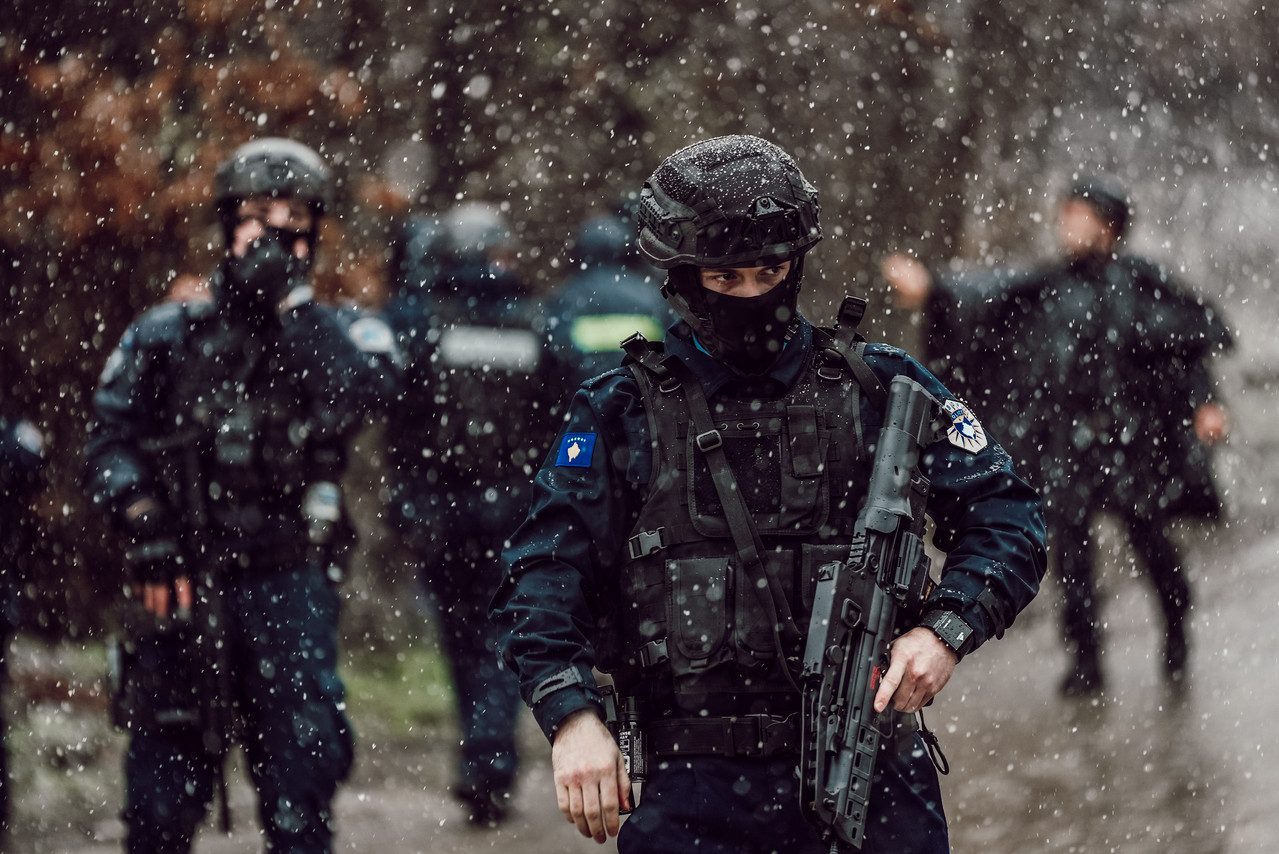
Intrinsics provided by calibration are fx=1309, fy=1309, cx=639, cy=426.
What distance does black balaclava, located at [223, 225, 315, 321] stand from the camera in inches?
127

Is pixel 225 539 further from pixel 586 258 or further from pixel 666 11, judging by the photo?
pixel 666 11

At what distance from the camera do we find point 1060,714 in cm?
525

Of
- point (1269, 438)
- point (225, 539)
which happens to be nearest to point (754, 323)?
point (225, 539)

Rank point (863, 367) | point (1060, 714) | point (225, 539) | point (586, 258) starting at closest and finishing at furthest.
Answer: point (863, 367) < point (225, 539) < point (586, 258) < point (1060, 714)

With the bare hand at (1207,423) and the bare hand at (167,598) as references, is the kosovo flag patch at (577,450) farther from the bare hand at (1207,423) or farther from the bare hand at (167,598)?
the bare hand at (1207,423)

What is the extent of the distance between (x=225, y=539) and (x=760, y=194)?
1.87m

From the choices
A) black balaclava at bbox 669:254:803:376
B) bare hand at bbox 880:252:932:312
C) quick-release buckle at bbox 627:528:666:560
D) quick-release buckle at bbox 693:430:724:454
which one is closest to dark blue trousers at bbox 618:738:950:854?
quick-release buckle at bbox 627:528:666:560

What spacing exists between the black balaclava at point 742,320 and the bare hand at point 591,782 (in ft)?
1.83

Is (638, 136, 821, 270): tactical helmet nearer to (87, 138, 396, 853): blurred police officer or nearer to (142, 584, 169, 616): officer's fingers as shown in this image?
(87, 138, 396, 853): blurred police officer

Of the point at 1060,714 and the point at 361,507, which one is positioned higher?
the point at 361,507

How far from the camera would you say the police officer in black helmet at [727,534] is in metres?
1.73

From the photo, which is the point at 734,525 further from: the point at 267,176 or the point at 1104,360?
the point at 1104,360

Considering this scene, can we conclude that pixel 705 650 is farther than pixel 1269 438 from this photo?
No

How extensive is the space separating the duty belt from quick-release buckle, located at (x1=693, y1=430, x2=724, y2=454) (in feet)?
1.18
